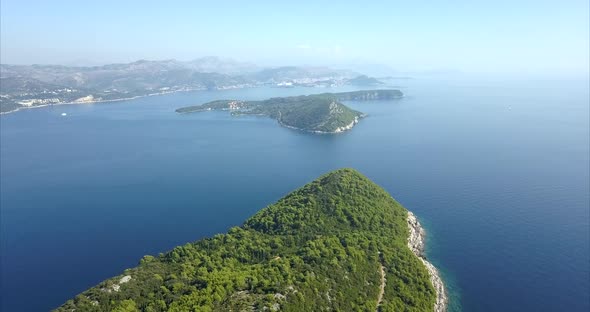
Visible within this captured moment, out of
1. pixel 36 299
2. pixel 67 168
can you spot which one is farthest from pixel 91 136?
pixel 36 299

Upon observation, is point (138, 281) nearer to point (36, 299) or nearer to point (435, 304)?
point (36, 299)

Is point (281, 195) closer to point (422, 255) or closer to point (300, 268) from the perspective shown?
point (422, 255)

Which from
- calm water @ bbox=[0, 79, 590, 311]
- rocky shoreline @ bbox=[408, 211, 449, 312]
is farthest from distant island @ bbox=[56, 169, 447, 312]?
calm water @ bbox=[0, 79, 590, 311]

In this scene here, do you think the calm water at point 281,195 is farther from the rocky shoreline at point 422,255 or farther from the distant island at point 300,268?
the distant island at point 300,268

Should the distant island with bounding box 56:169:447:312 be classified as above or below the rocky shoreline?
above

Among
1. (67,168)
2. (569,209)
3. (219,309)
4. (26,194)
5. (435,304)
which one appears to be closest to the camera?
(219,309)

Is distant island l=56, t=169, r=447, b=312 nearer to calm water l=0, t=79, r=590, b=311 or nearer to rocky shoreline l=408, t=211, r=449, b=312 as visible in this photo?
rocky shoreline l=408, t=211, r=449, b=312
